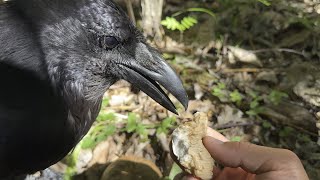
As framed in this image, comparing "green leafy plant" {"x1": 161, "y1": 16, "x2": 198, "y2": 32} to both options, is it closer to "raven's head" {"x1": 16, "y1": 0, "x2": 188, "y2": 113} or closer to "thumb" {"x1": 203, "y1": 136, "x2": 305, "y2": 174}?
"raven's head" {"x1": 16, "y1": 0, "x2": 188, "y2": 113}

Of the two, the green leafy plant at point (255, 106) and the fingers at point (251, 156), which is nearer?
the fingers at point (251, 156)

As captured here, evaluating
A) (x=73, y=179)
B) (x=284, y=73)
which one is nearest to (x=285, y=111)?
(x=284, y=73)

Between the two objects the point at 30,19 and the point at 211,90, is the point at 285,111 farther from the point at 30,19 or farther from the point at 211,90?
the point at 30,19

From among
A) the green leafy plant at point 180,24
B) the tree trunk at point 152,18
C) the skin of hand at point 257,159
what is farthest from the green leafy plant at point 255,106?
the skin of hand at point 257,159

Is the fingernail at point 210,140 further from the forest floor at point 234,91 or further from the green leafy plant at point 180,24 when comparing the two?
the green leafy plant at point 180,24

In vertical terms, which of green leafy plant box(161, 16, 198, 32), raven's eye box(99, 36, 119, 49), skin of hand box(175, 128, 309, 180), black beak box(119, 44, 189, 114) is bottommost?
green leafy plant box(161, 16, 198, 32)

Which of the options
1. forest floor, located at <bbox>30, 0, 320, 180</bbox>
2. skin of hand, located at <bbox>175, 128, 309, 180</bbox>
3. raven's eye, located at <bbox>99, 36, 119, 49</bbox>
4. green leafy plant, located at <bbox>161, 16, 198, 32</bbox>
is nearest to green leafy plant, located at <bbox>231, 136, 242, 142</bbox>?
forest floor, located at <bbox>30, 0, 320, 180</bbox>
